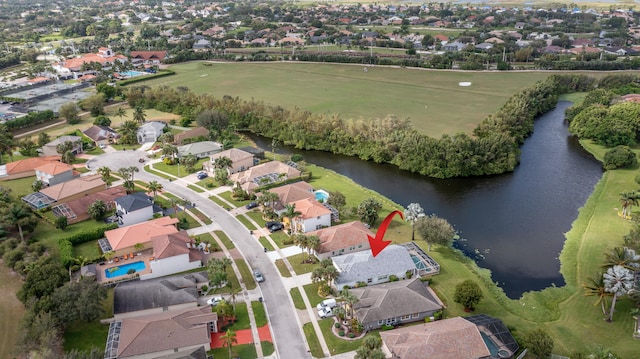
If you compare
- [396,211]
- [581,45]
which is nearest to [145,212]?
[396,211]

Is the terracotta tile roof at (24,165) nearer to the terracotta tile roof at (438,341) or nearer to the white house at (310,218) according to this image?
the white house at (310,218)

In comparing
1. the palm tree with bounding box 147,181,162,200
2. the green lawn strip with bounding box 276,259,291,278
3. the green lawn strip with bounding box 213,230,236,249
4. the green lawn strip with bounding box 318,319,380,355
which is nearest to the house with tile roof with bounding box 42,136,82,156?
the palm tree with bounding box 147,181,162,200

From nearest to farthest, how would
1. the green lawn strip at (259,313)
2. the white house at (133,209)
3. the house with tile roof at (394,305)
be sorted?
1. the house with tile roof at (394,305)
2. the green lawn strip at (259,313)
3. the white house at (133,209)

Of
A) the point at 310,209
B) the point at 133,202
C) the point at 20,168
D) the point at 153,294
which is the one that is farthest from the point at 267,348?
the point at 20,168

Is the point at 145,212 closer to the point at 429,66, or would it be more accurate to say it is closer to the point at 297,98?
the point at 297,98

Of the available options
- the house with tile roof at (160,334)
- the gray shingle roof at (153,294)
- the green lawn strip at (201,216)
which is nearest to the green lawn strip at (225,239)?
the green lawn strip at (201,216)

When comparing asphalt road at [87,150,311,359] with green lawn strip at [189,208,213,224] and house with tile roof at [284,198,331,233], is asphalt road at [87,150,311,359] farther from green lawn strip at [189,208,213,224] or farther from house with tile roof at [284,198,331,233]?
house with tile roof at [284,198,331,233]
